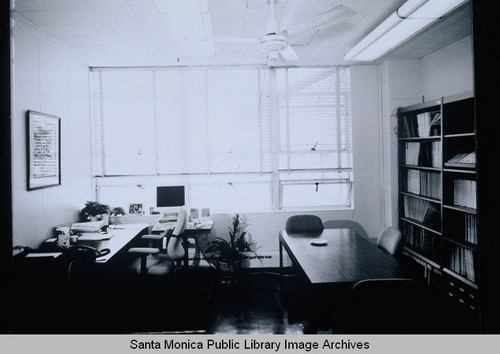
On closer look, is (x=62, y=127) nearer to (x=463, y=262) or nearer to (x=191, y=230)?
(x=191, y=230)

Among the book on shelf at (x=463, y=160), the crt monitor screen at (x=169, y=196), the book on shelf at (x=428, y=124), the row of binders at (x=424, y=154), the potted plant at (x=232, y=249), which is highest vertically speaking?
the book on shelf at (x=428, y=124)

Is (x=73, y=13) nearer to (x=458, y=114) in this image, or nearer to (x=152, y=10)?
(x=152, y=10)

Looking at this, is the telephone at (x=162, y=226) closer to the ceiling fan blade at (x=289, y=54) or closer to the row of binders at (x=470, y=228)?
the ceiling fan blade at (x=289, y=54)

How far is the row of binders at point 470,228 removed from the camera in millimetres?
3609

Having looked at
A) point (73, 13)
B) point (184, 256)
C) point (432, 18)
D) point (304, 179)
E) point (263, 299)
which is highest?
point (73, 13)

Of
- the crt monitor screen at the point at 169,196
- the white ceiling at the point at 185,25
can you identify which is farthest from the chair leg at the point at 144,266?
the white ceiling at the point at 185,25

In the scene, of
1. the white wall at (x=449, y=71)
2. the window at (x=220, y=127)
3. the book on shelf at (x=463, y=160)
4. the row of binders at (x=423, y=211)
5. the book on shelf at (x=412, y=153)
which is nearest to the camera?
the book on shelf at (x=463, y=160)

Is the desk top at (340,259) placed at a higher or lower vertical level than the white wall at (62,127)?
lower

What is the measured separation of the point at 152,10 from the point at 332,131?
327cm

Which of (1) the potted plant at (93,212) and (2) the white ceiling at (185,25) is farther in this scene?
(1) the potted plant at (93,212)

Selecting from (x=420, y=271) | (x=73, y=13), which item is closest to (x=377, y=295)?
(x=420, y=271)

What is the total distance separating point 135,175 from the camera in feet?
18.1

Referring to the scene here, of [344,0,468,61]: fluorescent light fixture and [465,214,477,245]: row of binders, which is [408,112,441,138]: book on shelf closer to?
[344,0,468,61]: fluorescent light fixture

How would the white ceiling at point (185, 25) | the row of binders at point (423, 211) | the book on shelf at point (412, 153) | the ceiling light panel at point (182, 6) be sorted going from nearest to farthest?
the ceiling light panel at point (182, 6) → the white ceiling at point (185, 25) → the row of binders at point (423, 211) → the book on shelf at point (412, 153)
